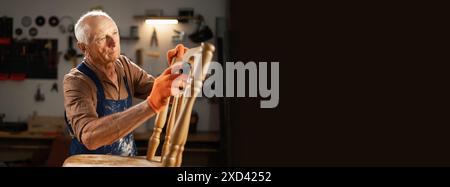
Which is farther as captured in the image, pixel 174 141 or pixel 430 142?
pixel 430 142

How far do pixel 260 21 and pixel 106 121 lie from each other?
1.68 metres

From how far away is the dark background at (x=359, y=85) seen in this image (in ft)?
7.46

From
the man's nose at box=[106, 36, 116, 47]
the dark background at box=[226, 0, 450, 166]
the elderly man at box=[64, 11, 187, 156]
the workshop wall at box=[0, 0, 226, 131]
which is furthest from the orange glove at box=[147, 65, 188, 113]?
the workshop wall at box=[0, 0, 226, 131]

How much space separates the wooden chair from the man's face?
35 centimetres

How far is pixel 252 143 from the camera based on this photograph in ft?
10.1

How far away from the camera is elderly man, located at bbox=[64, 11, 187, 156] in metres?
1.46

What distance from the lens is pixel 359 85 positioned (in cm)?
240

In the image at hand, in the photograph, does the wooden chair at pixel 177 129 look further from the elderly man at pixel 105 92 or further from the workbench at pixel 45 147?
the workbench at pixel 45 147

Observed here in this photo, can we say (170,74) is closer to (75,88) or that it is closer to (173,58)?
(173,58)

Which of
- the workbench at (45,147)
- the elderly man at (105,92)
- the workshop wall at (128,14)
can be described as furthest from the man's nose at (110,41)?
the workshop wall at (128,14)

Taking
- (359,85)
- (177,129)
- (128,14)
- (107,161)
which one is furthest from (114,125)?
(128,14)
